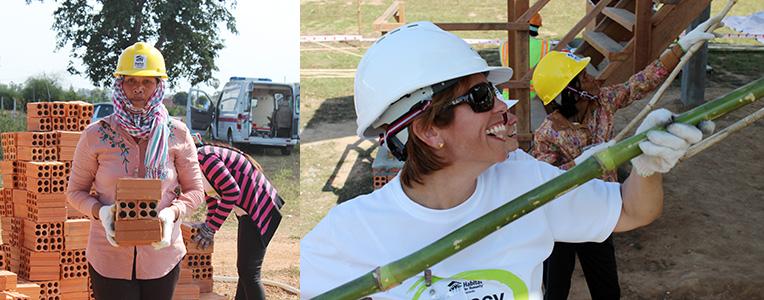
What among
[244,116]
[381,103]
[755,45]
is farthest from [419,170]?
[755,45]

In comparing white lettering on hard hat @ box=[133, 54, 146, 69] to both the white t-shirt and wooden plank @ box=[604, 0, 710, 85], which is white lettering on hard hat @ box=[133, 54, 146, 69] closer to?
the white t-shirt

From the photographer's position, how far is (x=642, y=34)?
657cm

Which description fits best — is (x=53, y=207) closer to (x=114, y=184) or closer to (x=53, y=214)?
(x=53, y=214)

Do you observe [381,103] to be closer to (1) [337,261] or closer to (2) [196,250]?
(1) [337,261]

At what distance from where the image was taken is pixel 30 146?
6.79 metres

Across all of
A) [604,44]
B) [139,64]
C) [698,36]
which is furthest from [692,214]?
[139,64]

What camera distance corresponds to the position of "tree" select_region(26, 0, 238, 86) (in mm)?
8445

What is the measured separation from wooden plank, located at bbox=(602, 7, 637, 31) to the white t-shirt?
4520 mm

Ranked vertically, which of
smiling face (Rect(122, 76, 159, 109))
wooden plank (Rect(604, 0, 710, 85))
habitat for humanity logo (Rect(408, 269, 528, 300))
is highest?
wooden plank (Rect(604, 0, 710, 85))

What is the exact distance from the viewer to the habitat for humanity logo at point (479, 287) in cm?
234

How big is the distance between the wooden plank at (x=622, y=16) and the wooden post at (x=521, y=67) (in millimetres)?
694

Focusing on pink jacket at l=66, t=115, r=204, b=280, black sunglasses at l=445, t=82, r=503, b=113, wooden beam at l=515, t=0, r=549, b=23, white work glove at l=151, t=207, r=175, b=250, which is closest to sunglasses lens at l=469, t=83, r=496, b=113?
black sunglasses at l=445, t=82, r=503, b=113

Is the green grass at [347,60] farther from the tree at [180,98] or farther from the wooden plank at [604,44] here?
the wooden plank at [604,44]

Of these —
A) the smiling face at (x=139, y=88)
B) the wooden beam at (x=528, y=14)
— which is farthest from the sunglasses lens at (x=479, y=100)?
the wooden beam at (x=528, y=14)
